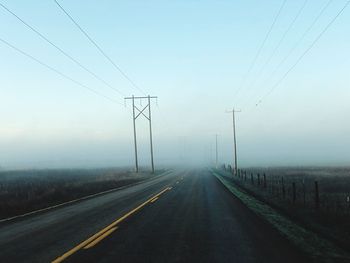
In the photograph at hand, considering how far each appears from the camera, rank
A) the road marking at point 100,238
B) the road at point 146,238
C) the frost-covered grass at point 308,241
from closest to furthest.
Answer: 1. the frost-covered grass at point 308,241
2. the road at point 146,238
3. the road marking at point 100,238

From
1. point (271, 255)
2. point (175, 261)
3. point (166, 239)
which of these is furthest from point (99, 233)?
point (271, 255)

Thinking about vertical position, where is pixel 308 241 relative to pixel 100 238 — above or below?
below

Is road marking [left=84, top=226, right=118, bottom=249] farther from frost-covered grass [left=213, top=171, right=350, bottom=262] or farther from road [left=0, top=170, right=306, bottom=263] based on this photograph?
frost-covered grass [left=213, top=171, right=350, bottom=262]

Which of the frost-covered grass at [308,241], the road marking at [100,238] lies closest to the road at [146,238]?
the road marking at [100,238]

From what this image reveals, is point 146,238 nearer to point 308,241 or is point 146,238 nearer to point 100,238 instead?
point 100,238

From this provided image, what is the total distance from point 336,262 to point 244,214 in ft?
27.2

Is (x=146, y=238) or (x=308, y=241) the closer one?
(x=308, y=241)

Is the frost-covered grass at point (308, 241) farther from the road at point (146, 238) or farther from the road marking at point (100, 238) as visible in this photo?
the road marking at point (100, 238)

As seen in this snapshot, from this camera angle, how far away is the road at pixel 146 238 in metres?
9.26

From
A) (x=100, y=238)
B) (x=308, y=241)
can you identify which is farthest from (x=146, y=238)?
(x=308, y=241)

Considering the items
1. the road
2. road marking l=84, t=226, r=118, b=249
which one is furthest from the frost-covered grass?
road marking l=84, t=226, r=118, b=249

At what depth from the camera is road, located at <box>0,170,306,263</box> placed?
30.4 ft

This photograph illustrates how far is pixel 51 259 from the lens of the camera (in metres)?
9.06

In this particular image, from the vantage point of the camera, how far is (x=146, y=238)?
11.5 metres
